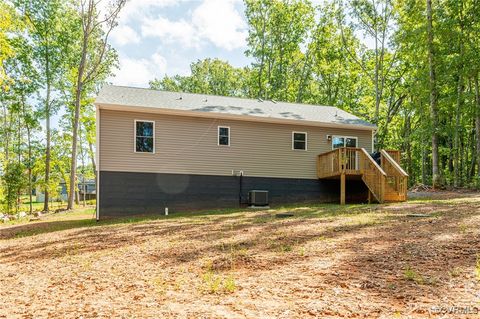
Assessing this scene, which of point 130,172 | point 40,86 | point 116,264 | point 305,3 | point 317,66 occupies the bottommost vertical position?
point 116,264

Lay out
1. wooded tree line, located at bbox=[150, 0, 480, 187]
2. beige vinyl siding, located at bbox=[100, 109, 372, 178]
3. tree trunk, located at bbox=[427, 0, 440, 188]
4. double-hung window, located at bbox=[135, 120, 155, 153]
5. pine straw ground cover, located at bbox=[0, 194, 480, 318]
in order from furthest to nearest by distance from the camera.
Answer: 1. wooded tree line, located at bbox=[150, 0, 480, 187]
2. tree trunk, located at bbox=[427, 0, 440, 188]
3. double-hung window, located at bbox=[135, 120, 155, 153]
4. beige vinyl siding, located at bbox=[100, 109, 372, 178]
5. pine straw ground cover, located at bbox=[0, 194, 480, 318]

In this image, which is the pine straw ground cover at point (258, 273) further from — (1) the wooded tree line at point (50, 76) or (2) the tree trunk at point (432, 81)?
(1) the wooded tree line at point (50, 76)

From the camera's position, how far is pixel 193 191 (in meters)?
13.3

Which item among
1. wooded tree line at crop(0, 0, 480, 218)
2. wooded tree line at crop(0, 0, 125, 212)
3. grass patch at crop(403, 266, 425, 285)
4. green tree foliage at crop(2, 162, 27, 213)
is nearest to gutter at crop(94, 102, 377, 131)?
wooded tree line at crop(0, 0, 480, 218)

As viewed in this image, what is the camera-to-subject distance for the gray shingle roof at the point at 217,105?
13.0 meters

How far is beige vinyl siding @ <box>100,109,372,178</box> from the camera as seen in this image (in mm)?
12412

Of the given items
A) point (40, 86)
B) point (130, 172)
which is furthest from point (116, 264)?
point (40, 86)

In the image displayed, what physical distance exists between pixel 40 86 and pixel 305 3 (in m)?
20.4

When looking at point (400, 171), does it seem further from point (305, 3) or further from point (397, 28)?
point (305, 3)

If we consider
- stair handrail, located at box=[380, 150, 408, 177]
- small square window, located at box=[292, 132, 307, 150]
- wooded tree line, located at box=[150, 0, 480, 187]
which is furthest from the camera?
wooded tree line, located at box=[150, 0, 480, 187]

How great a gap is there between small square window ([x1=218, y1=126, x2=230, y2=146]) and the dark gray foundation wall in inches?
56.6

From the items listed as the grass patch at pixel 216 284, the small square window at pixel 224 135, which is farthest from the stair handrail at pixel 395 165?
the grass patch at pixel 216 284

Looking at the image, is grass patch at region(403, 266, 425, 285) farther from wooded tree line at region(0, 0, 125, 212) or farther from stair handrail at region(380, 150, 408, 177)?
wooded tree line at region(0, 0, 125, 212)

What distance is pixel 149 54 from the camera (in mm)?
26156
